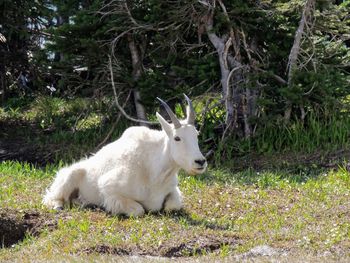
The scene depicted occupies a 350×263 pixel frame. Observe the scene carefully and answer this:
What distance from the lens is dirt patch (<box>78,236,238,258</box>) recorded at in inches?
289

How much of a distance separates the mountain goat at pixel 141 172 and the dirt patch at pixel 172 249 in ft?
3.38

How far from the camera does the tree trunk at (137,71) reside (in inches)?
527

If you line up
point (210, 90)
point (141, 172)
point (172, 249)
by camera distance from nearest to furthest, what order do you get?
point (172, 249) → point (141, 172) → point (210, 90)

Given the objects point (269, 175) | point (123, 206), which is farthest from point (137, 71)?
point (123, 206)

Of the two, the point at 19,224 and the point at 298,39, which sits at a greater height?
the point at 298,39

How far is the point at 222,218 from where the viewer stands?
8570mm

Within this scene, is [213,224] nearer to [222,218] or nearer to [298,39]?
[222,218]

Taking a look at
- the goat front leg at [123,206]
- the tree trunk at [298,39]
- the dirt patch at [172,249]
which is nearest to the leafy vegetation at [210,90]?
the tree trunk at [298,39]

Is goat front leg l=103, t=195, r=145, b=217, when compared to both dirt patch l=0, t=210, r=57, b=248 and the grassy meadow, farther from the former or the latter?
dirt patch l=0, t=210, r=57, b=248

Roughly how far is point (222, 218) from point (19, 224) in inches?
88.6

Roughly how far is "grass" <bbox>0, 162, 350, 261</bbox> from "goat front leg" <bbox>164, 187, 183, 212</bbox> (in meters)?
0.11

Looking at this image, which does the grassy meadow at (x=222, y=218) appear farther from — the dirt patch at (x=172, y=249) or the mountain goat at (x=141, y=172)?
the mountain goat at (x=141, y=172)

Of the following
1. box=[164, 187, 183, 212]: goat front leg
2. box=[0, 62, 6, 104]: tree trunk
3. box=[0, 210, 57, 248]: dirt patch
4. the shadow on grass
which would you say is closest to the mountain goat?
box=[164, 187, 183, 212]: goat front leg

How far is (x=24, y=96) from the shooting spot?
16891 millimetres
